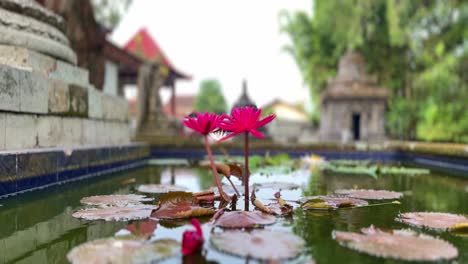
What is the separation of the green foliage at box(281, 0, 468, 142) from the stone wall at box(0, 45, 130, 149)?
39.2 feet

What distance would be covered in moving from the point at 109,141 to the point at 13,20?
6.53ft

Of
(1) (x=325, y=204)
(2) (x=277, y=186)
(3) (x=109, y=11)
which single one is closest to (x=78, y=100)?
(2) (x=277, y=186)

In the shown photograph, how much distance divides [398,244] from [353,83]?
18816 mm

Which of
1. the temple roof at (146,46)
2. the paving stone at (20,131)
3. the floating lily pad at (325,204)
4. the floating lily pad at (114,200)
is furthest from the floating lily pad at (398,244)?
the temple roof at (146,46)

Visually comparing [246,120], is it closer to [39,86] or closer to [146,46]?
[39,86]

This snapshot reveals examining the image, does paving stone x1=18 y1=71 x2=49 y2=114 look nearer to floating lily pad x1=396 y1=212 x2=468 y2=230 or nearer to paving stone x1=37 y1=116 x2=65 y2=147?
paving stone x1=37 y1=116 x2=65 y2=147

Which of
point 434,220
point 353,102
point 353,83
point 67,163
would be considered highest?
point 353,83

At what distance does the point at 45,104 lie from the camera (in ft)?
11.1

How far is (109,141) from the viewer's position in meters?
4.99

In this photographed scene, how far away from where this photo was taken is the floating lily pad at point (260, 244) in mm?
1359

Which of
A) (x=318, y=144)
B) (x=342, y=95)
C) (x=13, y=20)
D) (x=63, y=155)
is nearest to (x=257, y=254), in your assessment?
(x=63, y=155)

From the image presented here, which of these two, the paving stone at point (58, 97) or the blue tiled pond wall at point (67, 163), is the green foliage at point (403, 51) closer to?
the blue tiled pond wall at point (67, 163)

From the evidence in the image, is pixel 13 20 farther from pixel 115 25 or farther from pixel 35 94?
pixel 115 25

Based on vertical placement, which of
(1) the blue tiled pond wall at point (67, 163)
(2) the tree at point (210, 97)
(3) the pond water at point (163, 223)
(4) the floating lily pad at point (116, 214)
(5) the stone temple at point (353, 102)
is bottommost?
(3) the pond water at point (163, 223)
